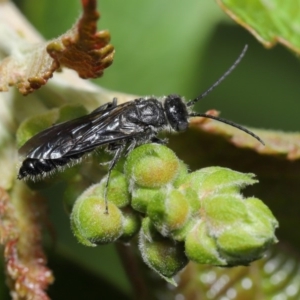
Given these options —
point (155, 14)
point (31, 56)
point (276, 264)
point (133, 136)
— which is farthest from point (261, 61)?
point (31, 56)

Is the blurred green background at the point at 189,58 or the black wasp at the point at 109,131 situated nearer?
the black wasp at the point at 109,131

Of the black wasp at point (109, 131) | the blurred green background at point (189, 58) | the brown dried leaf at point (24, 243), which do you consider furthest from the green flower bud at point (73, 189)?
the blurred green background at point (189, 58)

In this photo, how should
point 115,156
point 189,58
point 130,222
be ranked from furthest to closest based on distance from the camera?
1. point 189,58
2. point 115,156
3. point 130,222

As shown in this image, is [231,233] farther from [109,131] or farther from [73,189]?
[109,131]

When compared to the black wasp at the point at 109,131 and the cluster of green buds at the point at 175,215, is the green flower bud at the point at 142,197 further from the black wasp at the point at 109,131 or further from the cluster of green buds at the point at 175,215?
the black wasp at the point at 109,131

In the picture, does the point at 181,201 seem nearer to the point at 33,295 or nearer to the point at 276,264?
the point at 33,295

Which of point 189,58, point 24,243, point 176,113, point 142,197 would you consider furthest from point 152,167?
point 189,58

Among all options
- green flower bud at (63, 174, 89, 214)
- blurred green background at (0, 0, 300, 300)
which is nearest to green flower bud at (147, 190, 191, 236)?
green flower bud at (63, 174, 89, 214)
